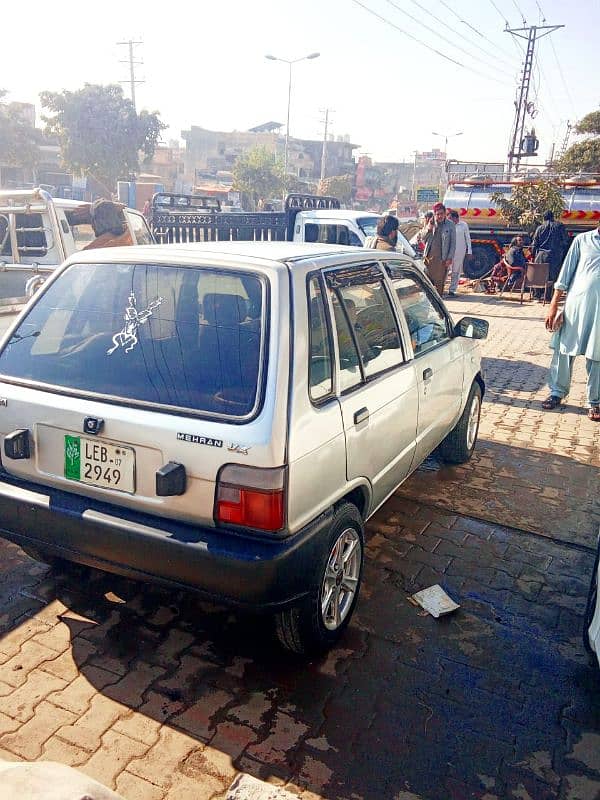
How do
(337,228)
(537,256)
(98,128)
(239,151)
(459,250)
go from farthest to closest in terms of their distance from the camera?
1. (239,151)
2. (98,128)
3. (459,250)
4. (537,256)
5. (337,228)

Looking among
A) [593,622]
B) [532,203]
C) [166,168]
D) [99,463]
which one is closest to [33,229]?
[99,463]

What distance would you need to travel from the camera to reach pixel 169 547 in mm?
2375

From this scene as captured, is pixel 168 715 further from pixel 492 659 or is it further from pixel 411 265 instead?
pixel 411 265

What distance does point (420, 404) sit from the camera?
3.68 m

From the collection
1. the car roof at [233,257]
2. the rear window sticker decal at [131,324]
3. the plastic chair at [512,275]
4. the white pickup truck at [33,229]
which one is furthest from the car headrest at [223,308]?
the plastic chair at [512,275]

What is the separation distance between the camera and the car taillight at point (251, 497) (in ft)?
7.50

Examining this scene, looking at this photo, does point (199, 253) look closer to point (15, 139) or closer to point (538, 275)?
point (538, 275)

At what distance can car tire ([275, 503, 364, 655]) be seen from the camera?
260 centimetres

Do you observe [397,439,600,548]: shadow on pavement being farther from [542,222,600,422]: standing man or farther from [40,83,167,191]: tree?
[40,83,167,191]: tree

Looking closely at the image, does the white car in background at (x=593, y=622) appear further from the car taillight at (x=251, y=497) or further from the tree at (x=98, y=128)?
the tree at (x=98, y=128)

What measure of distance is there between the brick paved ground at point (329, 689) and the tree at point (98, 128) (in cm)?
4064

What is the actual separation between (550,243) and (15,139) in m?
39.4

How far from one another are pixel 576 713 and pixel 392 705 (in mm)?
744

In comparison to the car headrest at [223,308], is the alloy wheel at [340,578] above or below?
below
